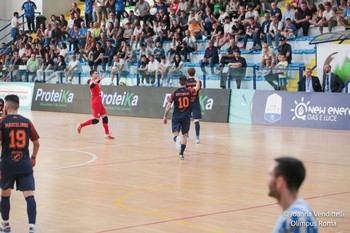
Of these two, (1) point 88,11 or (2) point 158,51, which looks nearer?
(2) point 158,51

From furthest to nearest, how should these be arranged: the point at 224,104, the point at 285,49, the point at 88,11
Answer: the point at 88,11, the point at 224,104, the point at 285,49

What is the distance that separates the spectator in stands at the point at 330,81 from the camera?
81.8 feet

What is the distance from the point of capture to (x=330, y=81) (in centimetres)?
2500

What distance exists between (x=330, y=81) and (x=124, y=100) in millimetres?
10462

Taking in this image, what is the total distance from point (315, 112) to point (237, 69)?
3951mm

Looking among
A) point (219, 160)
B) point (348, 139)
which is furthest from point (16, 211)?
point (348, 139)

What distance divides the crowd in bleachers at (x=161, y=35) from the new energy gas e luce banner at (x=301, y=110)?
1801mm

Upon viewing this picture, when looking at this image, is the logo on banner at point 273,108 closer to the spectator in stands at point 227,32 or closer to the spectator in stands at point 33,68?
the spectator in stands at point 227,32

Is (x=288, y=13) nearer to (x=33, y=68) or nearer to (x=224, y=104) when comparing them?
(x=224, y=104)

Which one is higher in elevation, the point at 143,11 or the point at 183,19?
the point at 143,11

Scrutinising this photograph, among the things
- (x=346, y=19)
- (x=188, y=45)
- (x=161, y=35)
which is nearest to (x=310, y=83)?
(x=346, y=19)

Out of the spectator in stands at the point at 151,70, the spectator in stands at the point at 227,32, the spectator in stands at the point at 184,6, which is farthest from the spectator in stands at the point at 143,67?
the spectator in stands at the point at 184,6

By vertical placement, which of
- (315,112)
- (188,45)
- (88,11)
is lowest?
(315,112)

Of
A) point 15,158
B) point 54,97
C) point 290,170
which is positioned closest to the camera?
point 290,170
